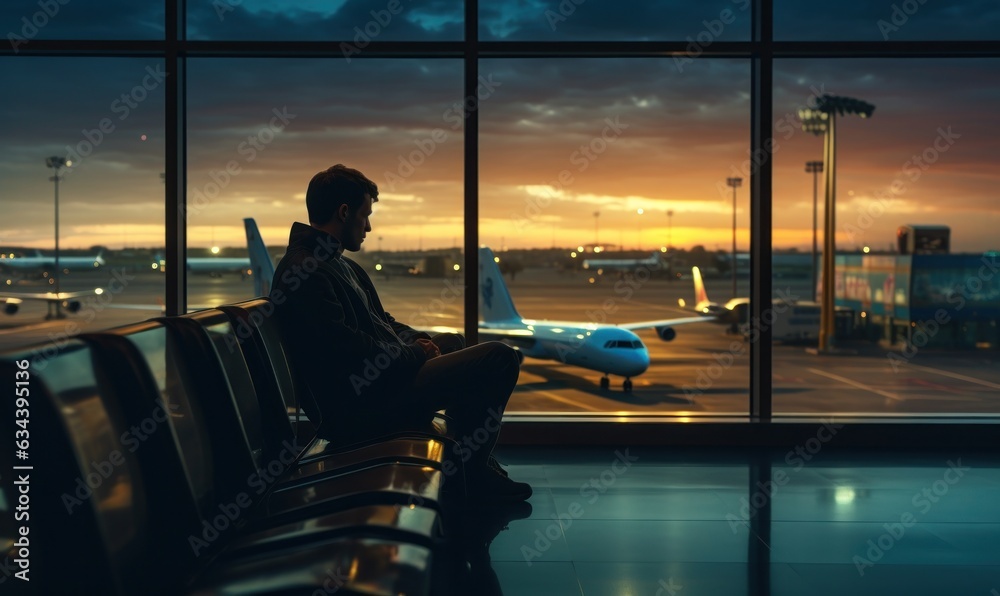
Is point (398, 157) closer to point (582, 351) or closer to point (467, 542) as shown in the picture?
point (467, 542)

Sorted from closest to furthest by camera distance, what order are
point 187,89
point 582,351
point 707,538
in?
point 707,538, point 187,89, point 582,351

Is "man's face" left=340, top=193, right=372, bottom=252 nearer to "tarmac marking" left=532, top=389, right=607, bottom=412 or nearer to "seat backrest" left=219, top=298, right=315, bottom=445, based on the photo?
"seat backrest" left=219, top=298, right=315, bottom=445

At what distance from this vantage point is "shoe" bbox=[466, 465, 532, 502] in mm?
2959

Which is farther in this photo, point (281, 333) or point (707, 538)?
point (707, 538)

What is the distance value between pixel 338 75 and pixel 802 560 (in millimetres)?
3317

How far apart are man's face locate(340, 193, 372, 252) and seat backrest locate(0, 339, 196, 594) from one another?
114 centimetres

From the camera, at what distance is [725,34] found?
4.13 meters

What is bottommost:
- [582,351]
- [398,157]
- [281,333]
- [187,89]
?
[582,351]

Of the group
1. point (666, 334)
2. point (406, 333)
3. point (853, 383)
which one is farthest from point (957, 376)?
point (406, 333)

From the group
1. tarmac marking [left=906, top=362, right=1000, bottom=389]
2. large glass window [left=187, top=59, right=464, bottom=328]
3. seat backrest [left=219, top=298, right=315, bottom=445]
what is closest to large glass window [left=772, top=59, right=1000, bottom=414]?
tarmac marking [left=906, top=362, right=1000, bottom=389]

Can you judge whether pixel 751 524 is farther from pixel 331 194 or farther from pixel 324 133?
pixel 324 133

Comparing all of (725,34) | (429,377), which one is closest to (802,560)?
(429,377)

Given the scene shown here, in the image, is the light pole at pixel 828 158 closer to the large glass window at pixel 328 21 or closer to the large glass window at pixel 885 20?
the large glass window at pixel 885 20

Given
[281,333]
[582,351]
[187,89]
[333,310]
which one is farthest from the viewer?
[582,351]
